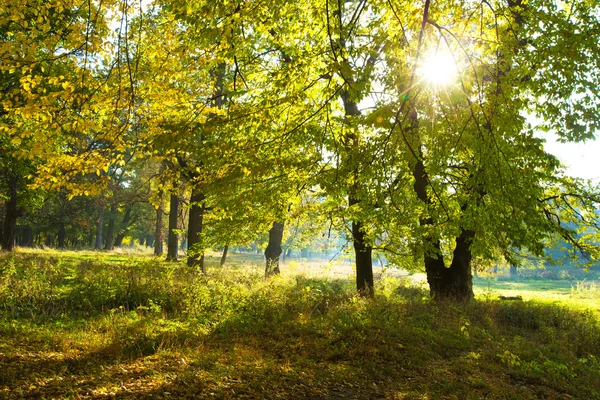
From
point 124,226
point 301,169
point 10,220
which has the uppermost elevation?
point 301,169

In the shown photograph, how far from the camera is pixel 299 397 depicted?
4.79m

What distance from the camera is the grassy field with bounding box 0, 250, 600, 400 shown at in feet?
15.7

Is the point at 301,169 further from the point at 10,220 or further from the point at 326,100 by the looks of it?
the point at 10,220

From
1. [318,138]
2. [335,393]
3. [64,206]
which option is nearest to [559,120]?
[318,138]

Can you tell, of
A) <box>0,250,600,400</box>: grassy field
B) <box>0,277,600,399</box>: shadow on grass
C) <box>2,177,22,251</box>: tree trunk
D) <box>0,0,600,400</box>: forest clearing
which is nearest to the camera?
<box>0,277,600,399</box>: shadow on grass

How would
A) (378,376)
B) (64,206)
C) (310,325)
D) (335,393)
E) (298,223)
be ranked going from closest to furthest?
(335,393)
(378,376)
(310,325)
(298,223)
(64,206)

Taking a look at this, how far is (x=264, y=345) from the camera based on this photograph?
672 cm

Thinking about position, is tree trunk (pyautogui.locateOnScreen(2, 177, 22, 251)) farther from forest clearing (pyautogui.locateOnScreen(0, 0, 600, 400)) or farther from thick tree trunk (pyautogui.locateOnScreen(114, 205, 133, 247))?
thick tree trunk (pyautogui.locateOnScreen(114, 205, 133, 247))

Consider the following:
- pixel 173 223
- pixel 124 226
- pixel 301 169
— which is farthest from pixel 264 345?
pixel 124 226

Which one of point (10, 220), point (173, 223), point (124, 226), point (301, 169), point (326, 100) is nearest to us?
point (326, 100)

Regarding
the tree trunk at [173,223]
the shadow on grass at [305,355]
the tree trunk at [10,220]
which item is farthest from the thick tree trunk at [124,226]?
the shadow on grass at [305,355]

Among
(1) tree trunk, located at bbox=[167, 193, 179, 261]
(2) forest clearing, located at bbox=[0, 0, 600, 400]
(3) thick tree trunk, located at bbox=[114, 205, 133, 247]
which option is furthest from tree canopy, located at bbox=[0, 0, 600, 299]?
(3) thick tree trunk, located at bbox=[114, 205, 133, 247]

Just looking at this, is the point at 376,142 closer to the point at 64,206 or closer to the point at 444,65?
the point at 444,65

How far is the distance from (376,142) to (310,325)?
3.79 metres
